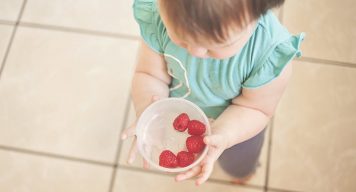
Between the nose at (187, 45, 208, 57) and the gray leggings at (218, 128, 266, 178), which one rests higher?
the nose at (187, 45, 208, 57)

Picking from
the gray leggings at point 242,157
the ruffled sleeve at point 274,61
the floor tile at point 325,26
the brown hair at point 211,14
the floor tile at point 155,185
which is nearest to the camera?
the brown hair at point 211,14

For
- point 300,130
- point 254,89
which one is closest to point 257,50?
point 254,89

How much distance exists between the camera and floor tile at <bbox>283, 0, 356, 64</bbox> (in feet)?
3.63

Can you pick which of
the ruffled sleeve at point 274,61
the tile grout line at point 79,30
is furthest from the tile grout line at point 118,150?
the ruffled sleeve at point 274,61

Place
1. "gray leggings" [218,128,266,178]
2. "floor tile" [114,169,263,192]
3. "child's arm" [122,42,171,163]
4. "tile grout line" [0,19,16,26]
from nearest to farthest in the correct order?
"child's arm" [122,42,171,163]
"gray leggings" [218,128,266,178]
"floor tile" [114,169,263,192]
"tile grout line" [0,19,16,26]

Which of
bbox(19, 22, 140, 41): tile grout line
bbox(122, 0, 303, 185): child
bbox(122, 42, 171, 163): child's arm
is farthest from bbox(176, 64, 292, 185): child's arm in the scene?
bbox(19, 22, 140, 41): tile grout line

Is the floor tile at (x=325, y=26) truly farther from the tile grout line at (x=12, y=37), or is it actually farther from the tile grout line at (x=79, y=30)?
the tile grout line at (x=12, y=37)

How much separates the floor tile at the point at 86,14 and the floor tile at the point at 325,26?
457mm

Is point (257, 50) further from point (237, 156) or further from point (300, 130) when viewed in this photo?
point (300, 130)

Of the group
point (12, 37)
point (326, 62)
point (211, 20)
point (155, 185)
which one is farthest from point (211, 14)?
point (12, 37)

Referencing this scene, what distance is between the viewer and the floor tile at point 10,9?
4.00 ft

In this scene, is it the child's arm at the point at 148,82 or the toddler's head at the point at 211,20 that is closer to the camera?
the toddler's head at the point at 211,20

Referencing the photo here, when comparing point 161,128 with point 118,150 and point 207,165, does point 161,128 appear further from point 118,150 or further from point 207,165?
→ point 118,150

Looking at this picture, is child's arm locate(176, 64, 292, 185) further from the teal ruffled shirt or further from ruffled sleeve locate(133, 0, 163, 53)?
ruffled sleeve locate(133, 0, 163, 53)
